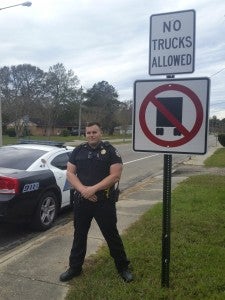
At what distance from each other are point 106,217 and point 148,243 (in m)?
1.50

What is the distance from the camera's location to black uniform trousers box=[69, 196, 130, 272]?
16.2 feet

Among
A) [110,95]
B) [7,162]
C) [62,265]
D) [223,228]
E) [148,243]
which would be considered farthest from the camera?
[110,95]

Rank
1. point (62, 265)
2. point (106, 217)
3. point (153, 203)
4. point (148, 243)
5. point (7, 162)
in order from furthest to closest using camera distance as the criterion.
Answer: point (153, 203), point (7, 162), point (148, 243), point (62, 265), point (106, 217)

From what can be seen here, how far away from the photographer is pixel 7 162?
25.5 ft

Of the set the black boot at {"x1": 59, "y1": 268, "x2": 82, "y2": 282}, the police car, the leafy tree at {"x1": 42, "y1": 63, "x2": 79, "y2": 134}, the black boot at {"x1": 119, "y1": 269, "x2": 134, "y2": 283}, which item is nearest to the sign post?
the black boot at {"x1": 119, "y1": 269, "x2": 134, "y2": 283}

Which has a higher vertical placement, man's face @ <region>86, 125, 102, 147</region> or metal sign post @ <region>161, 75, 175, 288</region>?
man's face @ <region>86, 125, 102, 147</region>

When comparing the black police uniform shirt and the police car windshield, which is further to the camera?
the police car windshield

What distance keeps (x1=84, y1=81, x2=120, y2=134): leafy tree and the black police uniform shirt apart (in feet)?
280

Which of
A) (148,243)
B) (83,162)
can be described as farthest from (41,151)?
(83,162)

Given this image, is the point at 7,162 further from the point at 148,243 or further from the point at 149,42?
the point at 149,42

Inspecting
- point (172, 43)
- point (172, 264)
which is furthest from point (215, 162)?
point (172, 43)

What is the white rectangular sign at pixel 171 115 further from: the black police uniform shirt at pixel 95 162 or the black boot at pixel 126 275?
the black boot at pixel 126 275

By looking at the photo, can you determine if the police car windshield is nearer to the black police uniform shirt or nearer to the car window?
the car window

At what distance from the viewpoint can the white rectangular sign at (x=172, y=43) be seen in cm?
422
